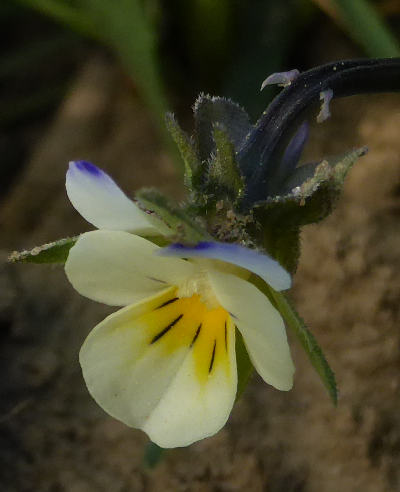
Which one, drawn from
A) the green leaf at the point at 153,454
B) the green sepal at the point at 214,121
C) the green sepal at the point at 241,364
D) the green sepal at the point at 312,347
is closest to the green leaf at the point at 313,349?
the green sepal at the point at 312,347

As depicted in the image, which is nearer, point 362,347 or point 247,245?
point 247,245

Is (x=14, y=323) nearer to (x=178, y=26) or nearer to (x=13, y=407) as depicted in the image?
(x=13, y=407)

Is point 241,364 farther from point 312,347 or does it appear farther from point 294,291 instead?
point 294,291

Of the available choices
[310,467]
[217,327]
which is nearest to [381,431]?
[310,467]

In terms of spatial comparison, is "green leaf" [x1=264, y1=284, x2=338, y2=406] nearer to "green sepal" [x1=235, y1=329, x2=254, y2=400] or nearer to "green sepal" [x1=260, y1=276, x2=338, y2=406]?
"green sepal" [x1=260, y1=276, x2=338, y2=406]

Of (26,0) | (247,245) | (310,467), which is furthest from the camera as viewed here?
(26,0)

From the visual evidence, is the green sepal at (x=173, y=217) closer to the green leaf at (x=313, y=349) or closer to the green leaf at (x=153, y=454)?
the green leaf at (x=313, y=349)
